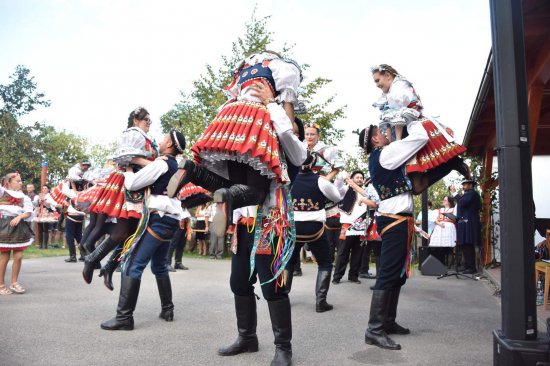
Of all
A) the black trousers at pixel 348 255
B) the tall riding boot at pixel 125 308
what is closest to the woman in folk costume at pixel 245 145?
the tall riding boot at pixel 125 308

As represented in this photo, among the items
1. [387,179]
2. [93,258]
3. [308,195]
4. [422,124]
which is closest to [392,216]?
[387,179]

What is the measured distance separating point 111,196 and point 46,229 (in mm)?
11696

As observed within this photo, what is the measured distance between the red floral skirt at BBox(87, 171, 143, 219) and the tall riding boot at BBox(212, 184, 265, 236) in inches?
94.8

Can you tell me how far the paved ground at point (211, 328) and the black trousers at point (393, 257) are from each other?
1.73 feet

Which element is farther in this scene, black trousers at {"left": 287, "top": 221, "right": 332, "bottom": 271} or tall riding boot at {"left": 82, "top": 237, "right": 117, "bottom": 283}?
black trousers at {"left": 287, "top": 221, "right": 332, "bottom": 271}

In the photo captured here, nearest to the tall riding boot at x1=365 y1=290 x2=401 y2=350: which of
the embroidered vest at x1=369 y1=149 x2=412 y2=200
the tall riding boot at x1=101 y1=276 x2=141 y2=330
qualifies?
the embroidered vest at x1=369 y1=149 x2=412 y2=200

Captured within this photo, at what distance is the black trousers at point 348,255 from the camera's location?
8.45m

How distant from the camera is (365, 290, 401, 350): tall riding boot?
3797 millimetres

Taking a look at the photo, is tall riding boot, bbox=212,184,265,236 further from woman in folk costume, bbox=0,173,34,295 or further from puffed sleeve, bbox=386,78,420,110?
woman in folk costume, bbox=0,173,34,295

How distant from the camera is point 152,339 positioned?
3998mm

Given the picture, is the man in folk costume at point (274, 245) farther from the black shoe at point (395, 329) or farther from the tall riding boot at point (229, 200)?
the black shoe at point (395, 329)

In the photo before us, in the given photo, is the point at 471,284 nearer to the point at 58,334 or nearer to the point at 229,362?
the point at 229,362

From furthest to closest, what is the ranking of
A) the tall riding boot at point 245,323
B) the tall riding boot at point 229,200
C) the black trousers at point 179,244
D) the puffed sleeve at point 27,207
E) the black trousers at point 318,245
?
the black trousers at point 179,244 < the puffed sleeve at point 27,207 < the black trousers at point 318,245 < the tall riding boot at point 245,323 < the tall riding boot at point 229,200

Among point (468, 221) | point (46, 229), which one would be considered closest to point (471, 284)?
point (468, 221)
